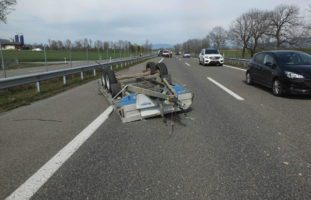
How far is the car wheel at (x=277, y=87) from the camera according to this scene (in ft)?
32.6

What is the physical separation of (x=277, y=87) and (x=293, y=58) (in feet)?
5.25

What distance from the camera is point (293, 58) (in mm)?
10922

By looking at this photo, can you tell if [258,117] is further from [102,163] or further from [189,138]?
[102,163]

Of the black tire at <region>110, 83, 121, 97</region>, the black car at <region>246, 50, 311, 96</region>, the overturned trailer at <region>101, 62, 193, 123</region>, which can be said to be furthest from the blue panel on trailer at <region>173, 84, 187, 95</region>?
the black car at <region>246, 50, 311, 96</region>

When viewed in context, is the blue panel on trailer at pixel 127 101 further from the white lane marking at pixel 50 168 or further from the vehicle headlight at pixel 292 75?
the vehicle headlight at pixel 292 75

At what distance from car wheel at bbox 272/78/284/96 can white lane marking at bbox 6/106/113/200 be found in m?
6.48

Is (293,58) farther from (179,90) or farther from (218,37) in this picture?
(218,37)

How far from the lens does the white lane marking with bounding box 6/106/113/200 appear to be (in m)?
3.58

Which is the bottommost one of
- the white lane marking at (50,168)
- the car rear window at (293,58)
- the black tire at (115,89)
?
the white lane marking at (50,168)

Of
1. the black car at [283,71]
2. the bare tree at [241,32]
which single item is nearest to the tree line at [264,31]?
the bare tree at [241,32]

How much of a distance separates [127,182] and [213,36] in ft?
339

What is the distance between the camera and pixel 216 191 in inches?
139

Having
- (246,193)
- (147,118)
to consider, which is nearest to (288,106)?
(147,118)

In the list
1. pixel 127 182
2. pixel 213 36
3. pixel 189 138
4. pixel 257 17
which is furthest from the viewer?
pixel 213 36
